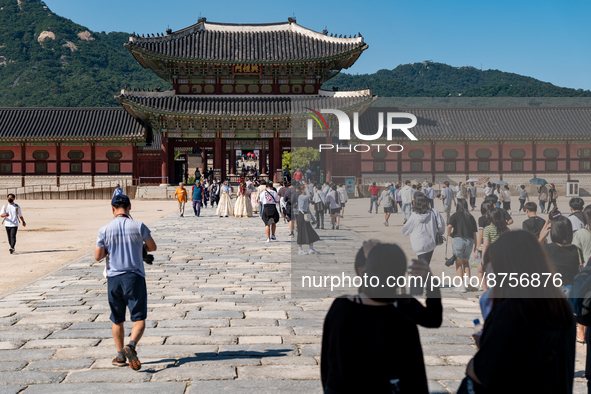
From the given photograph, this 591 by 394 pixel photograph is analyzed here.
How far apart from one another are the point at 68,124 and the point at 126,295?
33.3m

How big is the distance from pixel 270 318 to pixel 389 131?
2857 millimetres

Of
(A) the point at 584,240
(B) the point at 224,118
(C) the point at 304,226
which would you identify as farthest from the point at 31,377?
(B) the point at 224,118

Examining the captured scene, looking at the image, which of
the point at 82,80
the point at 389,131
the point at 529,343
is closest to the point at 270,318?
the point at 389,131

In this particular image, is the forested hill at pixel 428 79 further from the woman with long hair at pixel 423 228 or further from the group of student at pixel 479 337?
the group of student at pixel 479 337

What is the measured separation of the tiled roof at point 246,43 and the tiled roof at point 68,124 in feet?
17.7

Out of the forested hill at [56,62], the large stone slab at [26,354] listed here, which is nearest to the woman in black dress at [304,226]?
the large stone slab at [26,354]

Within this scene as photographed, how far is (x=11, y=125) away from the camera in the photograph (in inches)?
1358

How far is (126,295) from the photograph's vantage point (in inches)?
180

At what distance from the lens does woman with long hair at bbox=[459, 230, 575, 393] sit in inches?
88.2

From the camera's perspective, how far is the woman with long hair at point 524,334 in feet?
7.35

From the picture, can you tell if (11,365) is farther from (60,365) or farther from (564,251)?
(564,251)

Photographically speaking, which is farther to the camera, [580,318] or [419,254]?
[419,254]

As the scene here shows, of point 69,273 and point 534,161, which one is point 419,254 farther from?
point 534,161

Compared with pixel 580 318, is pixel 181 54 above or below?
above
